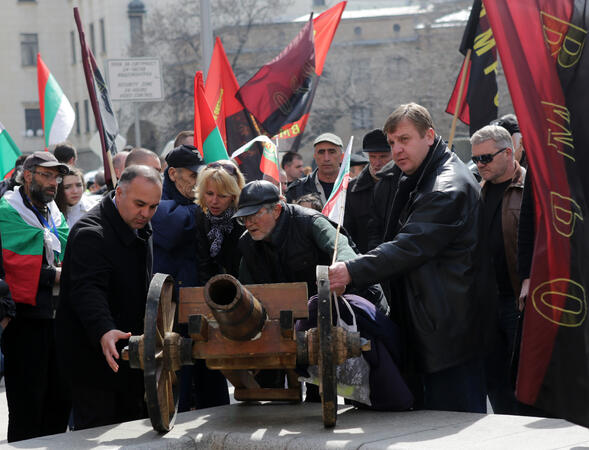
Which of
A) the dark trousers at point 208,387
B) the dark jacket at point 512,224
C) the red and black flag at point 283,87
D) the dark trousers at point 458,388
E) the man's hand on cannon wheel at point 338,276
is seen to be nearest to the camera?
the man's hand on cannon wheel at point 338,276

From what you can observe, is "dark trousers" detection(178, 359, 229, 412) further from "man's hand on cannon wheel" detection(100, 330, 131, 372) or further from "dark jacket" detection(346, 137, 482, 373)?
"dark jacket" detection(346, 137, 482, 373)

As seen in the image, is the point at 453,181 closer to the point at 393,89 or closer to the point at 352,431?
the point at 352,431

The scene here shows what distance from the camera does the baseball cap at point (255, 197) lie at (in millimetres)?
5684

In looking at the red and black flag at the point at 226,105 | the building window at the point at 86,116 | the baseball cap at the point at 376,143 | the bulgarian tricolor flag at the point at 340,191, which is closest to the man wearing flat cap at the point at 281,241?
the bulgarian tricolor flag at the point at 340,191

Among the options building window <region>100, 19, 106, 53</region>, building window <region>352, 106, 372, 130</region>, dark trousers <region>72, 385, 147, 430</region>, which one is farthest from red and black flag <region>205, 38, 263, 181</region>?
building window <region>100, 19, 106, 53</region>

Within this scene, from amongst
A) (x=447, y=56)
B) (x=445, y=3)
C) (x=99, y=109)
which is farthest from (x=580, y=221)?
(x=445, y=3)

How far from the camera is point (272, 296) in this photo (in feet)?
17.4

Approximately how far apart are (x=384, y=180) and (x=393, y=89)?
138 feet

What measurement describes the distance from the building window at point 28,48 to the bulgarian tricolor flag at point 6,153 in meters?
49.7

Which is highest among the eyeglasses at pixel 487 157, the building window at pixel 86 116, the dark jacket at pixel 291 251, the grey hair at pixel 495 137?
the building window at pixel 86 116

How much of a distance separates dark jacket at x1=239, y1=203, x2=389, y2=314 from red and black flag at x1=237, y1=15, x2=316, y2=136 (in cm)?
440

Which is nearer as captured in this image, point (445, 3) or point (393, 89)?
point (393, 89)

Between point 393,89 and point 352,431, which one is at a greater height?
point 393,89

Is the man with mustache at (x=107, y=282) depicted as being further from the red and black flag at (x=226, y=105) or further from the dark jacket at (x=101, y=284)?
the red and black flag at (x=226, y=105)
